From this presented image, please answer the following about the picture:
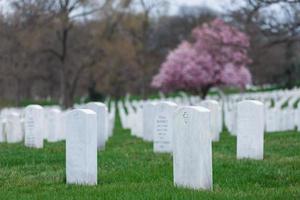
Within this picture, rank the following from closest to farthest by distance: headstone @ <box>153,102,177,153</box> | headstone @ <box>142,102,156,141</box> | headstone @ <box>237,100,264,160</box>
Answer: headstone @ <box>237,100,264,160</box> → headstone @ <box>153,102,177,153</box> → headstone @ <box>142,102,156,141</box>

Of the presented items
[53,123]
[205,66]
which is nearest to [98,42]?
[205,66]

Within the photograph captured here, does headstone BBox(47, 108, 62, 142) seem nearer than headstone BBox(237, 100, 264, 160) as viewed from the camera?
No

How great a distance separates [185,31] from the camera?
73.4 metres

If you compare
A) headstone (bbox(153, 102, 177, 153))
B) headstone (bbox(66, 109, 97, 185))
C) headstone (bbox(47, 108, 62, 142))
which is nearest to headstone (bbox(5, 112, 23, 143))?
headstone (bbox(47, 108, 62, 142))

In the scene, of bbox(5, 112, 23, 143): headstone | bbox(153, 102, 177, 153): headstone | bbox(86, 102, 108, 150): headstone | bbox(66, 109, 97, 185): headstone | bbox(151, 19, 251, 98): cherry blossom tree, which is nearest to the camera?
bbox(66, 109, 97, 185): headstone

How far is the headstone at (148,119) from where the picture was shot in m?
16.2

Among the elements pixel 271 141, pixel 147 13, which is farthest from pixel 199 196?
pixel 147 13

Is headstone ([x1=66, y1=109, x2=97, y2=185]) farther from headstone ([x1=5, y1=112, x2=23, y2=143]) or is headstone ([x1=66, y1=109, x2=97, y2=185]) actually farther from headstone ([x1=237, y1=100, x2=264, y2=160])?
headstone ([x1=5, y1=112, x2=23, y2=143])

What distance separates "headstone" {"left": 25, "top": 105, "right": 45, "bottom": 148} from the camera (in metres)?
14.1

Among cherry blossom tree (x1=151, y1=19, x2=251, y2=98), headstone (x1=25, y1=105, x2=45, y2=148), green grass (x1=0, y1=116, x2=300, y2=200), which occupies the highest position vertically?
cherry blossom tree (x1=151, y1=19, x2=251, y2=98)

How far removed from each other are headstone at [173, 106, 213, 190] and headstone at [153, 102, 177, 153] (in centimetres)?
490

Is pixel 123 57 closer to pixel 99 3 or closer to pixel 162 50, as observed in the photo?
pixel 99 3

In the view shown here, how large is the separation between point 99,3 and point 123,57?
5.57 metres

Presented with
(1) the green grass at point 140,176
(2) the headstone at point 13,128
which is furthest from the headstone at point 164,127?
(2) the headstone at point 13,128
